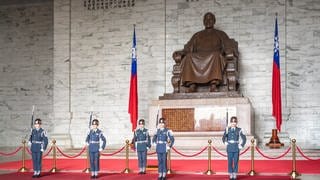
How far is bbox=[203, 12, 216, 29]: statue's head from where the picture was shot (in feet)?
41.9

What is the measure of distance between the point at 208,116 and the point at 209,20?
8.80 ft

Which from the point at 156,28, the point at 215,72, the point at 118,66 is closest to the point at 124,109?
the point at 118,66

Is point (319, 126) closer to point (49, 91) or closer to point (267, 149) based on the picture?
point (267, 149)

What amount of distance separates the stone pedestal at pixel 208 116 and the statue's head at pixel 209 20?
218 cm

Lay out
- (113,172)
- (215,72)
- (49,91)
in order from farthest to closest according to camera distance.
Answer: (49,91) → (215,72) → (113,172)

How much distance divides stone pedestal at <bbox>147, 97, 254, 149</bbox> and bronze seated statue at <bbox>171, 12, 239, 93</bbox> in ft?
1.72

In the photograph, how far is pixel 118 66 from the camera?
47.3 ft

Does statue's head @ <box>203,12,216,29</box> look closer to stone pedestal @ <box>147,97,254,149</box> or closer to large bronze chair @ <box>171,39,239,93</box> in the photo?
large bronze chair @ <box>171,39,239,93</box>

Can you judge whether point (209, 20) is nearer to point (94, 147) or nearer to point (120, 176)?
point (94, 147)

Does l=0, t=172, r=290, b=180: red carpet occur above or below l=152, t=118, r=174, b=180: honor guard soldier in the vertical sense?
below

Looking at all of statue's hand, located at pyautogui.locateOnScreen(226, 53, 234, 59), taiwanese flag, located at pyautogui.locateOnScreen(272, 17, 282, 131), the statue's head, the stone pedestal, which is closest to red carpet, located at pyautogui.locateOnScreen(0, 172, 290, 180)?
the stone pedestal

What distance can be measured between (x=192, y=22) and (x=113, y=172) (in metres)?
6.38

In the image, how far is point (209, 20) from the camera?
12.8 metres

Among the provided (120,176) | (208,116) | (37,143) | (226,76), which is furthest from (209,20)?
(37,143)
